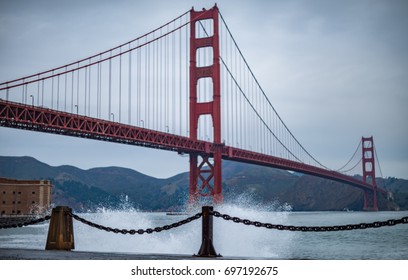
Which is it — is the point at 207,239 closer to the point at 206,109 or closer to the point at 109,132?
the point at 109,132

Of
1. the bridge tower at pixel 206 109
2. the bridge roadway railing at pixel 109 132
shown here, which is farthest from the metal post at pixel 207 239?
the bridge tower at pixel 206 109

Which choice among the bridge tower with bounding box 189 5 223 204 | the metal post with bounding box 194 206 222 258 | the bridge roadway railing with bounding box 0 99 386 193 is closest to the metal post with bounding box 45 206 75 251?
the metal post with bounding box 194 206 222 258

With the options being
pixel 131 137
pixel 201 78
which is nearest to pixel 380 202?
pixel 201 78

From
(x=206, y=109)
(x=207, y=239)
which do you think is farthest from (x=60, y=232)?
(x=206, y=109)

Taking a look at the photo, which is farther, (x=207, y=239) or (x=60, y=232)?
(x=60, y=232)

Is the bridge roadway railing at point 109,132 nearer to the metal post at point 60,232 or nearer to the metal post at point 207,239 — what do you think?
the metal post at point 60,232

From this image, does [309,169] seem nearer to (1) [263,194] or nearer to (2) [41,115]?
(2) [41,115]
